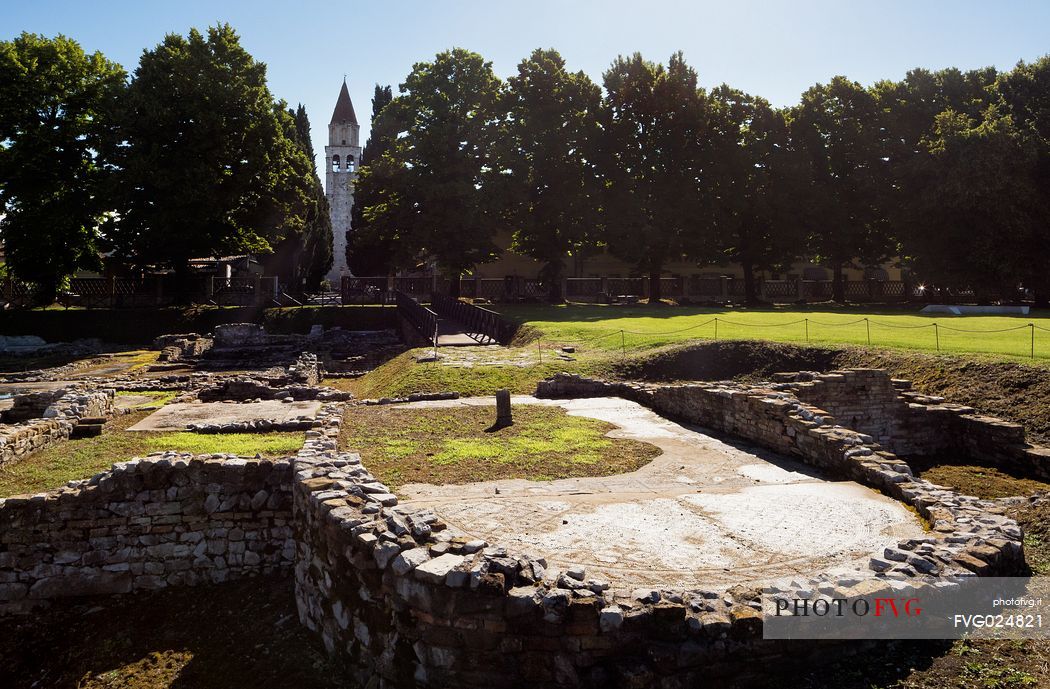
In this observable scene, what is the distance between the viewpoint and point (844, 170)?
4338 cm

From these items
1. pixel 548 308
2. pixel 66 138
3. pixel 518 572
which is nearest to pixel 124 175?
pixel 66 138

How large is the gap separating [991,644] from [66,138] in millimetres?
44546

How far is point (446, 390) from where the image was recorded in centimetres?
1778

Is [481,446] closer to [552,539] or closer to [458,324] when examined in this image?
[552,539]

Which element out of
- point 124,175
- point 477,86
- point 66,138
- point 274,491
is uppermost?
point 477,86

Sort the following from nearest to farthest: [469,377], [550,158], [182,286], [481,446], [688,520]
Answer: [688,520], [481,446], [469,377], [550,158], [182,286]

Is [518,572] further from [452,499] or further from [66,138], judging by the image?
[66,138]

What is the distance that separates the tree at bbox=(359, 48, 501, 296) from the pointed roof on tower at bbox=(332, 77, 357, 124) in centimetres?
4909

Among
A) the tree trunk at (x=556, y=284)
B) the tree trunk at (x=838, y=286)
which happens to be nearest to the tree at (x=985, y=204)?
the tree trunk at (x=838, y=286)

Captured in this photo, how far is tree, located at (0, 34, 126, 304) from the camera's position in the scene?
35.3 metres

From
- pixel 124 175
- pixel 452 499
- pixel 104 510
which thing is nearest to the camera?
pixel 104 510

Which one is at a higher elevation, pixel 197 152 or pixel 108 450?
pixel 197 152

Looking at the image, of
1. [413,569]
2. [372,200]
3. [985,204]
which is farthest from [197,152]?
[985,204]

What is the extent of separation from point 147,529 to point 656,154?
133ft
